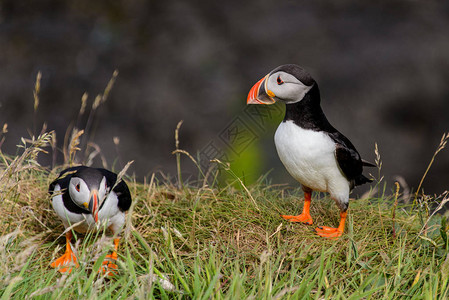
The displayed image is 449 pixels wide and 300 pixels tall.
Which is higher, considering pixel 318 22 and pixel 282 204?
pixel 318 22

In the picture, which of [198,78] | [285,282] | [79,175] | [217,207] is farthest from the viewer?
[198,78]

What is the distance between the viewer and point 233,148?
4141mm

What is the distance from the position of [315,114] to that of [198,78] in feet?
9.16

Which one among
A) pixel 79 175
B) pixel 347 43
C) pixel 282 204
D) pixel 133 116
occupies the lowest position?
pixel 133 116

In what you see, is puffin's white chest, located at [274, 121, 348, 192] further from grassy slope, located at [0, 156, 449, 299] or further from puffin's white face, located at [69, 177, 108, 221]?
puffin's white face, located at [69, 177, 108, 221]

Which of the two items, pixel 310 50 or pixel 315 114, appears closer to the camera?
pixel 315 114

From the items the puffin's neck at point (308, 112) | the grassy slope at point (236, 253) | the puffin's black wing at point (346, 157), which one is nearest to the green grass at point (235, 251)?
the grassy slope at point (236, 253)

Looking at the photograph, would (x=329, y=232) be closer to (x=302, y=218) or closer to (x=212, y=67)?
(x=302, y=218)

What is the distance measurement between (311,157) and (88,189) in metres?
1.15

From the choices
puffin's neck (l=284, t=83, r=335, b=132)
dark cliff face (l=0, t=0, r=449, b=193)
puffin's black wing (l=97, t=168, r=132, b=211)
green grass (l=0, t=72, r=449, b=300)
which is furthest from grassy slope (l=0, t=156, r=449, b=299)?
dark cliff face (l=0, t=0, r=449, b=193)

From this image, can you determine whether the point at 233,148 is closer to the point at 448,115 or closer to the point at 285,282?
the point at 285,282

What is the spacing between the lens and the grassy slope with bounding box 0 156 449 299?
87.3 inches

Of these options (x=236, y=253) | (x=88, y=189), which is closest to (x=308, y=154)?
(x=236, y=253)

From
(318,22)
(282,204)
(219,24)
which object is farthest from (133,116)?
(282,204)
